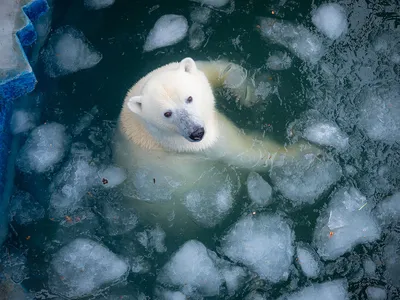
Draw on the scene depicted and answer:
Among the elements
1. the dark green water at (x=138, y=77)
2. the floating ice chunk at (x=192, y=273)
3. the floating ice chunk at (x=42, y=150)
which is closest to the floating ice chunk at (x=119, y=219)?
the dark green water at (x=138, y=77)

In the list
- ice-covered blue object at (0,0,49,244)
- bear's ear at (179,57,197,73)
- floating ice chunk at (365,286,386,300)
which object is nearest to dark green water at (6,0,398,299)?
floating ice chunk at (365,286,386,300)

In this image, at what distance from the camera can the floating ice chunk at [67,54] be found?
3707 millimetres

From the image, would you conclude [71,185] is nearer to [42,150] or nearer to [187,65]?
[42,150]

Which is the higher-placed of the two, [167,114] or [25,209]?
[167,114]

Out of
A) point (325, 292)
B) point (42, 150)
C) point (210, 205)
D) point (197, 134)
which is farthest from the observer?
point (42, 150)

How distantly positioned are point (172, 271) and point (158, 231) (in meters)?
0.32

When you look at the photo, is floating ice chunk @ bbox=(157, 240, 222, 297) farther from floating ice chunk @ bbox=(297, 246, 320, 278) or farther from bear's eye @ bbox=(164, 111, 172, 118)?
bear's eye @ bbox=(164, 111, 172, 118)

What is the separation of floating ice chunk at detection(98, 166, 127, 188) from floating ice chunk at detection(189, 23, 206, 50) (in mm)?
1221

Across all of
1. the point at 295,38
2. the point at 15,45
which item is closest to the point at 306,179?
the point at 295,38

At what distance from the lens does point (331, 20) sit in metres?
3.64

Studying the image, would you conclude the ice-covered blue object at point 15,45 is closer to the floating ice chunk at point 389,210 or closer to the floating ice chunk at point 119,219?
the floating ice chunk at point 119,219

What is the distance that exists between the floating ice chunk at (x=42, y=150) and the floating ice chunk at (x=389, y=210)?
8.18ft

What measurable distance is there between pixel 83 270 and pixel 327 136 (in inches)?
83.4

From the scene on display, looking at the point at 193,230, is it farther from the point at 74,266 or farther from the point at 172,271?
the point at 74,266
